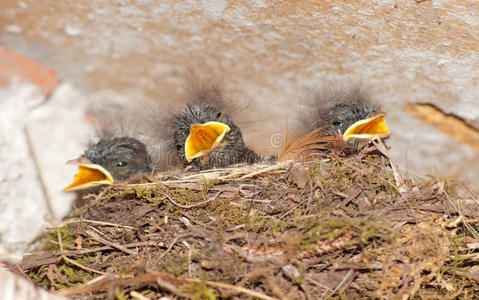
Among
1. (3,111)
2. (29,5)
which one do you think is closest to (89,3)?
(29,5)

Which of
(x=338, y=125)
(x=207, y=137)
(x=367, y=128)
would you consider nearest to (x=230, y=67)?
(x=207, y=137)

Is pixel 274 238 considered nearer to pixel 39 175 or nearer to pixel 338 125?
pixel 338 125

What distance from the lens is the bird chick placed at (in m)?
1.44

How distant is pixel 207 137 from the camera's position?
1.44 metres

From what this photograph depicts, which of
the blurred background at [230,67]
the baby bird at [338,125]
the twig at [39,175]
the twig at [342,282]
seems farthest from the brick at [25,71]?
the twig at [342,282]

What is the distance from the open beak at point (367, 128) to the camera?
1.28 m

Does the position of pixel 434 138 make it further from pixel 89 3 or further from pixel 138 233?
pixel 89 3

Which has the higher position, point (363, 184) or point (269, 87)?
point (269, 87)

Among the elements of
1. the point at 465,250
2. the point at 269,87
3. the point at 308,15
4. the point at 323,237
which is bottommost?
the point at 465,250

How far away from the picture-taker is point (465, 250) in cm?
106

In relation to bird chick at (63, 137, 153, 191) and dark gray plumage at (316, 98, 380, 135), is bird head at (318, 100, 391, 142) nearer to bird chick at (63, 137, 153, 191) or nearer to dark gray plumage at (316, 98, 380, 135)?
dark gray plumage at (316, 98, 380, 135)

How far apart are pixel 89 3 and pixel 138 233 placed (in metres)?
0.82

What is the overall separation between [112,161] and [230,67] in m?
0.56

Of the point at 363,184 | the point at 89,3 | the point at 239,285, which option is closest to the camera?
the point at 239,285
